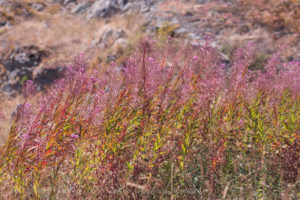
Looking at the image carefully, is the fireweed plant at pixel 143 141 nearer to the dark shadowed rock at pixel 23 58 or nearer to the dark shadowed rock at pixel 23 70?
the dark shadowed rock at pixel 23 70

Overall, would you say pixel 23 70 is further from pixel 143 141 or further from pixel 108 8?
pixel 143 141

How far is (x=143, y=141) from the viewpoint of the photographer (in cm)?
271

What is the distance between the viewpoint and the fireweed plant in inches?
Result: 104

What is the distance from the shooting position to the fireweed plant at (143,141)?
2646 mm

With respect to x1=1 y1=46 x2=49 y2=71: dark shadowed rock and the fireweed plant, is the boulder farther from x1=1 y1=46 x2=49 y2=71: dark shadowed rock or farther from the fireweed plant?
the fireweed plant

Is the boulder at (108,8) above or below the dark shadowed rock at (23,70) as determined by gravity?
above

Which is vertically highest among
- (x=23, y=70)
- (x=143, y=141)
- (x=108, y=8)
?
(x=108, y=8)

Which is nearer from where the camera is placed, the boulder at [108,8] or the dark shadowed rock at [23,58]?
the dark shadowed rock at [23,58]

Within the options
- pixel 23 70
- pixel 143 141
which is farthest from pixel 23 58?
pixel 143 141

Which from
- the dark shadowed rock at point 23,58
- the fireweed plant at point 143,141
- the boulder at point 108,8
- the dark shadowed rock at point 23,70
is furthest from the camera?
the boulder at point 108,8

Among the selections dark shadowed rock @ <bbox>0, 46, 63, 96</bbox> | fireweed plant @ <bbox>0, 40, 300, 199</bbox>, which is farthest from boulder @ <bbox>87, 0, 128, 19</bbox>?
fireweed plant @ <bbox>0, 40, 300, 199</bbox>

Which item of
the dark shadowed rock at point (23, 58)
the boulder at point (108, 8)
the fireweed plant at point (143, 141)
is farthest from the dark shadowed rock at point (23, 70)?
the fireweed plant at point (143, 141)

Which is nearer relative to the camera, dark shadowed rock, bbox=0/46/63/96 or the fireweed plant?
the fireweed plant

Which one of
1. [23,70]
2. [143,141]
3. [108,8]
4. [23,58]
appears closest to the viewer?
[143,141]
